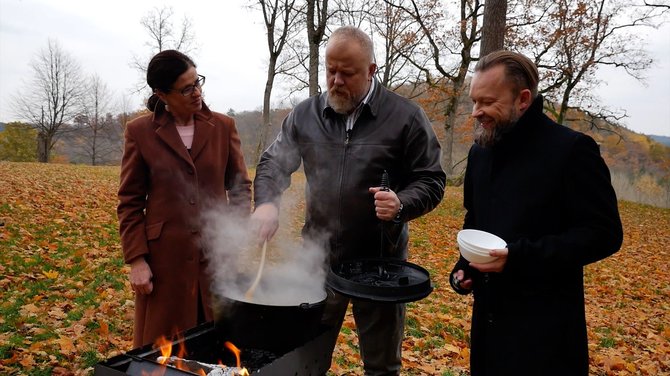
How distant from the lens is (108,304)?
182 inches

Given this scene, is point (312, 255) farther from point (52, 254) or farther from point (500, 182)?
point (52, 254)

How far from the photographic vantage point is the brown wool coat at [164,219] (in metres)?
2.54

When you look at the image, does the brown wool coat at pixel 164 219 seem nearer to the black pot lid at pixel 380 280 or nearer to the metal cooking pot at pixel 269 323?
the metal cooking pot at pixel 269 323

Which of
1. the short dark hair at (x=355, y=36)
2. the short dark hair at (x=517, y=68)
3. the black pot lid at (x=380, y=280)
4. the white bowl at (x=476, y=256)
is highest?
the short dark hair at (x=355, y=36)

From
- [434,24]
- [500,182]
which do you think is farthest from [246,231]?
[434,24]

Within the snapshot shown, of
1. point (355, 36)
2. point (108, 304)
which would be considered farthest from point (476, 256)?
point (108, 304)

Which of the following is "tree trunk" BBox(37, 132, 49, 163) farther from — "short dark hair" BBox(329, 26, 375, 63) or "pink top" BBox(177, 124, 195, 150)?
"short dark hair" BBox(329, 26, 375, 63)

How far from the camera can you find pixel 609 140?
28.1m

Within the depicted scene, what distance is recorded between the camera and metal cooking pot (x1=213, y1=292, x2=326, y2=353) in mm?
2045

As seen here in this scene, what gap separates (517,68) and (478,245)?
32.2 inches

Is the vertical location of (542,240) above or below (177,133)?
below

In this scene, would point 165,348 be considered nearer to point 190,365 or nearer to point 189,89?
point 190,365

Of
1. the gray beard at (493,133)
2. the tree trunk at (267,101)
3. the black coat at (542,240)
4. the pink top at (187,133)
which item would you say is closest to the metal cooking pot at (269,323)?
the black coat at (542,240)

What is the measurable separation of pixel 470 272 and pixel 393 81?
23089 millimetres
